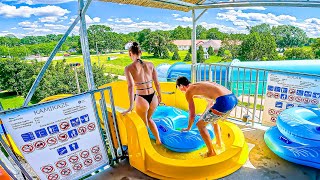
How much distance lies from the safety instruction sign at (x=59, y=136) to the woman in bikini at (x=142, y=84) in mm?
677

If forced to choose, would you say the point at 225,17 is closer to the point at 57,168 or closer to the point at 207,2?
the point at 207,2

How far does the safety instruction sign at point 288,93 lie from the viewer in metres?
3.29

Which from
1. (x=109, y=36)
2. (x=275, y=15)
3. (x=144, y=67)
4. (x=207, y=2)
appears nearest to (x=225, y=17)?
(x=275, y=15)

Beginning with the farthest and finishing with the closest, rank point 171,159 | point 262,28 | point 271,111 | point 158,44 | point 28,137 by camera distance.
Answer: point 262,28 < point 158,44 < point 271,111 < point 171,159 < point 28,137

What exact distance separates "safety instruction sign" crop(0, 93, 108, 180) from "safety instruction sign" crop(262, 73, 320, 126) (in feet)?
8.87

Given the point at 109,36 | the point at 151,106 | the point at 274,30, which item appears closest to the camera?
the point at 151,106

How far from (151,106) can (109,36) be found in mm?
13988

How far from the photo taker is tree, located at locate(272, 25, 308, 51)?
760 inches

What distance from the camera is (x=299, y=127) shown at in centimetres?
271

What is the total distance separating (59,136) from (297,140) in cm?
269

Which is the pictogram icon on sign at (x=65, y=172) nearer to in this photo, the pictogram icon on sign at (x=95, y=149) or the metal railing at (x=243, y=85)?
the pictogram icon on sign at (x=95, y=149)

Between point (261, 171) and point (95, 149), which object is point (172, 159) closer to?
point (95, 149)

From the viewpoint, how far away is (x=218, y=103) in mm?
2635

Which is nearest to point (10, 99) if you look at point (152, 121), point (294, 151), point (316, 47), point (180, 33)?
point (180, 33)
